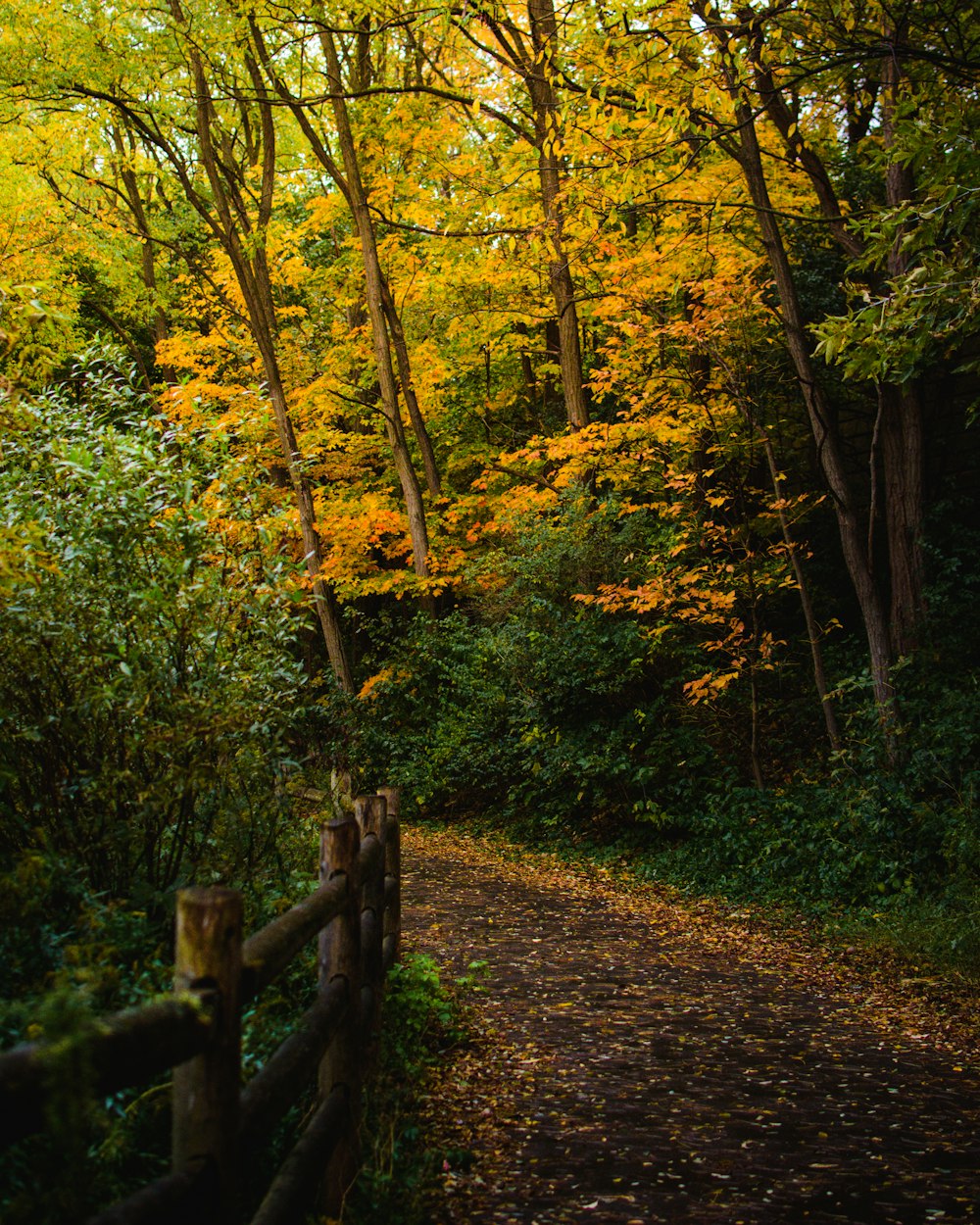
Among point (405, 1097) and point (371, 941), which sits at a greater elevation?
point (371, 941)

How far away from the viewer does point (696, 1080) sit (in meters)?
5.13

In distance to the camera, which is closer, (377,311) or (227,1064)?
(227,1064)

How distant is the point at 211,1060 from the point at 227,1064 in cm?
7

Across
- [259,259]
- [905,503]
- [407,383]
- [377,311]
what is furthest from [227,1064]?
[407,383]

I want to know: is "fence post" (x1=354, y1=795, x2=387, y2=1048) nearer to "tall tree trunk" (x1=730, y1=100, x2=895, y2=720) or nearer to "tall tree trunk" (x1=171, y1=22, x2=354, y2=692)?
"tall tree trunk" (x1=730, y1=100, x2=895, y2=720)

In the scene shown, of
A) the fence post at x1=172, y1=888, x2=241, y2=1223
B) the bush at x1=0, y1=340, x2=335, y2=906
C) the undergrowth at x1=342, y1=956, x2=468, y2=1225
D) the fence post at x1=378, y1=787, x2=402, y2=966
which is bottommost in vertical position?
the undergrowth at x1=342, y1=956, x2=468, y2=1225

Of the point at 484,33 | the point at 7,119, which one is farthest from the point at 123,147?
A: the point at 484,33

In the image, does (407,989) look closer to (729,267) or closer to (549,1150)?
(549,1150)

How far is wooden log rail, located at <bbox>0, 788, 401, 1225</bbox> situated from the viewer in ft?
6.31

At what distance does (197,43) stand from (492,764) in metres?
11.6

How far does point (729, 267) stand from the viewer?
11.3 meters

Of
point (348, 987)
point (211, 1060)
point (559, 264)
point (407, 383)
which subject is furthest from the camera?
point (407, 383)

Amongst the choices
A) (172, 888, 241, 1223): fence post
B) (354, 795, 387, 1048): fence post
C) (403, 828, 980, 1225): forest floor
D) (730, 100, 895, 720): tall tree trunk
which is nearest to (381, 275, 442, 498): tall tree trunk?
(730, 100, 895, 720): tall tree trunk

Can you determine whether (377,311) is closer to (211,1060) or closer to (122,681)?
(122,681)
